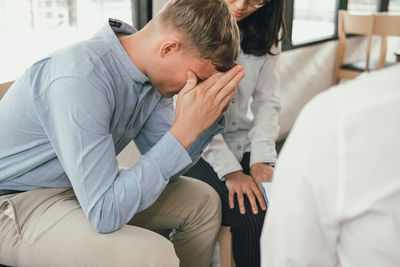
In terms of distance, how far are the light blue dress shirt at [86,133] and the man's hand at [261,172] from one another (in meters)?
0.48

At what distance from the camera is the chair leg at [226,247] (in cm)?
140

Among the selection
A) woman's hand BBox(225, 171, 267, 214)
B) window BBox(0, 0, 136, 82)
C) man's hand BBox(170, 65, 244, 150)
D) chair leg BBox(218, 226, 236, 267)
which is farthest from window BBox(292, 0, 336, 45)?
man's hand BBox(170, 65, 244, 150)

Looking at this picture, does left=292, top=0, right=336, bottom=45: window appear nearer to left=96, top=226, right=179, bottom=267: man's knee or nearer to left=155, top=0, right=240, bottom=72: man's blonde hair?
left=155, top=0, right=240, bottom=72: man's blonde hair

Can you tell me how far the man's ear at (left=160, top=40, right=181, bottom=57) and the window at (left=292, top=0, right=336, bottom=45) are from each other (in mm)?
2405

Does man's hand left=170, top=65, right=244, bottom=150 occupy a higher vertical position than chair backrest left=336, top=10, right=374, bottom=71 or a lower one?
higher

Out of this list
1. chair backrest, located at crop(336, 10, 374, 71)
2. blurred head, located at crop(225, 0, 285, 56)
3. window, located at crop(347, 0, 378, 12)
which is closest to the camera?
blurred head, located at crop(225, 0, 285, 56)

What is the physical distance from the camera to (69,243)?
38.9 inches

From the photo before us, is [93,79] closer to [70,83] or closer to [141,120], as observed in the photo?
[70,83]

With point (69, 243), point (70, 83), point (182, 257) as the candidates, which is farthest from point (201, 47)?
point (182, 257)

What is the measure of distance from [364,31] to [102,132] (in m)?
3.09

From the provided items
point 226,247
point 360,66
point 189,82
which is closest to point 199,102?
point 189,82

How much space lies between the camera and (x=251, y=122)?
5.55 feet

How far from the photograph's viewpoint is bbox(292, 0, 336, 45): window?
11.0 feet

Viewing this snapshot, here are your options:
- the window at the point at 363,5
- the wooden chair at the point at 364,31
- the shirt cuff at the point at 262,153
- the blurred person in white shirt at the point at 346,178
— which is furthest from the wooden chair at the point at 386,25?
the blurred person in white shirt at the point at 346,178
